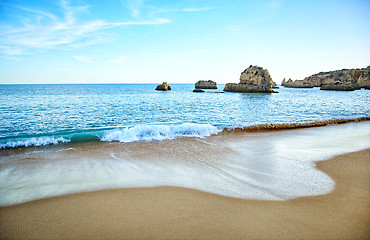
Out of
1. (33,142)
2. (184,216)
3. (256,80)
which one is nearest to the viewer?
(184,216)

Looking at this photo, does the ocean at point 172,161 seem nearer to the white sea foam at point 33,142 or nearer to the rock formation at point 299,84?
the white sea foam at point 33,142

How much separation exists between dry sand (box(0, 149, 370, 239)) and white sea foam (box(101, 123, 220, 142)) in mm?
5556

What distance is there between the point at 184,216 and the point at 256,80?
256 feet

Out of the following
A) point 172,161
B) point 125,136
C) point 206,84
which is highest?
point 206,84

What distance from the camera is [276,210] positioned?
11.4ft

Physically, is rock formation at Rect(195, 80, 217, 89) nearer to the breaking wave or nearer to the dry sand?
the breaking wave

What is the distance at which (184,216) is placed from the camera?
3.29 m

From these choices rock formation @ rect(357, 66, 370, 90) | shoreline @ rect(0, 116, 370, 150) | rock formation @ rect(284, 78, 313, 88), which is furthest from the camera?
rock formation @ rect(284, 78, 313, 88)

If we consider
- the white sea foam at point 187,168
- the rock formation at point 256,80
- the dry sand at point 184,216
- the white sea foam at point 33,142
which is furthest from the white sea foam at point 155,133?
the rock formation at point 256,80

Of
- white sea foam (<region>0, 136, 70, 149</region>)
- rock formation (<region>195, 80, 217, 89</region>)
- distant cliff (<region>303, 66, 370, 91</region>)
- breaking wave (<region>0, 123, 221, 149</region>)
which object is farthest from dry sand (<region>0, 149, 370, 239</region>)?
distant cliff (<region>303, 66, 370, 91</region>)

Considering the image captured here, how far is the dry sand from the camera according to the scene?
2.85 metres

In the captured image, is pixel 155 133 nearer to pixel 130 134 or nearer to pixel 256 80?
pixel 130 134

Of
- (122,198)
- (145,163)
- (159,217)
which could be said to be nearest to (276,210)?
(159,217)

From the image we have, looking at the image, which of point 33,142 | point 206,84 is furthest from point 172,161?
point 206,84
